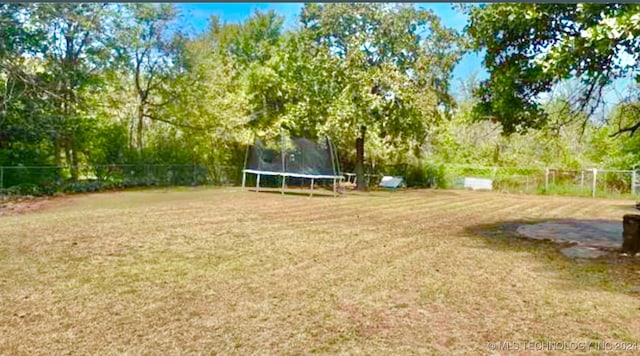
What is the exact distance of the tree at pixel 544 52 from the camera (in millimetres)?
4074

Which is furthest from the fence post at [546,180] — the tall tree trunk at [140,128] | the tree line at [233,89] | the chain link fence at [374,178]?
the tall tree trunk at [140,128]

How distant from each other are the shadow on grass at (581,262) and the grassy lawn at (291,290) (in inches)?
0.7

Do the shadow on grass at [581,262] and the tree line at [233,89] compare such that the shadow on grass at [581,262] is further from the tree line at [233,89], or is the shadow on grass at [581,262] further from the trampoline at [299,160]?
the trampoline at [299,160]

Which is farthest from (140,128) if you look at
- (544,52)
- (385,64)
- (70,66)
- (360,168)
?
(544,52)

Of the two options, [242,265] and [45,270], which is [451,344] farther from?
[45,270]

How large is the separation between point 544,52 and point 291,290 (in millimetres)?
3779

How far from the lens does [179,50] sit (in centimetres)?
1326

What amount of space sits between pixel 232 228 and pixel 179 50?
8.84 metres

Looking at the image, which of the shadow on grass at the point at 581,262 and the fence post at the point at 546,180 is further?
the fence post at the point at 546,180

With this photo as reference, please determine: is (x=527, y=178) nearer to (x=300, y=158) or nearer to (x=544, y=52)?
(x=300, y=158)

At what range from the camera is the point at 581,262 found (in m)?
4.31

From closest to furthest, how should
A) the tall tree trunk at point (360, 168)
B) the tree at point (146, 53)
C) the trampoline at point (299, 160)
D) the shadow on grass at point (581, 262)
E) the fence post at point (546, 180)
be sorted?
the shadow on grass at point (581, 262) < the tree at point (146, 53) < the trampoline at point (299, 160) < the fence post at point (546, 180) < the tall tree trunk at point (360, 168)

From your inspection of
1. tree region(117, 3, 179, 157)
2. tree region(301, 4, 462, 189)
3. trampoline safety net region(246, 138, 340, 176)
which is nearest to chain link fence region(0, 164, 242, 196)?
tree region(117, 3, 179, 157)

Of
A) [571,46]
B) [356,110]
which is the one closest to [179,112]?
[356,110]
